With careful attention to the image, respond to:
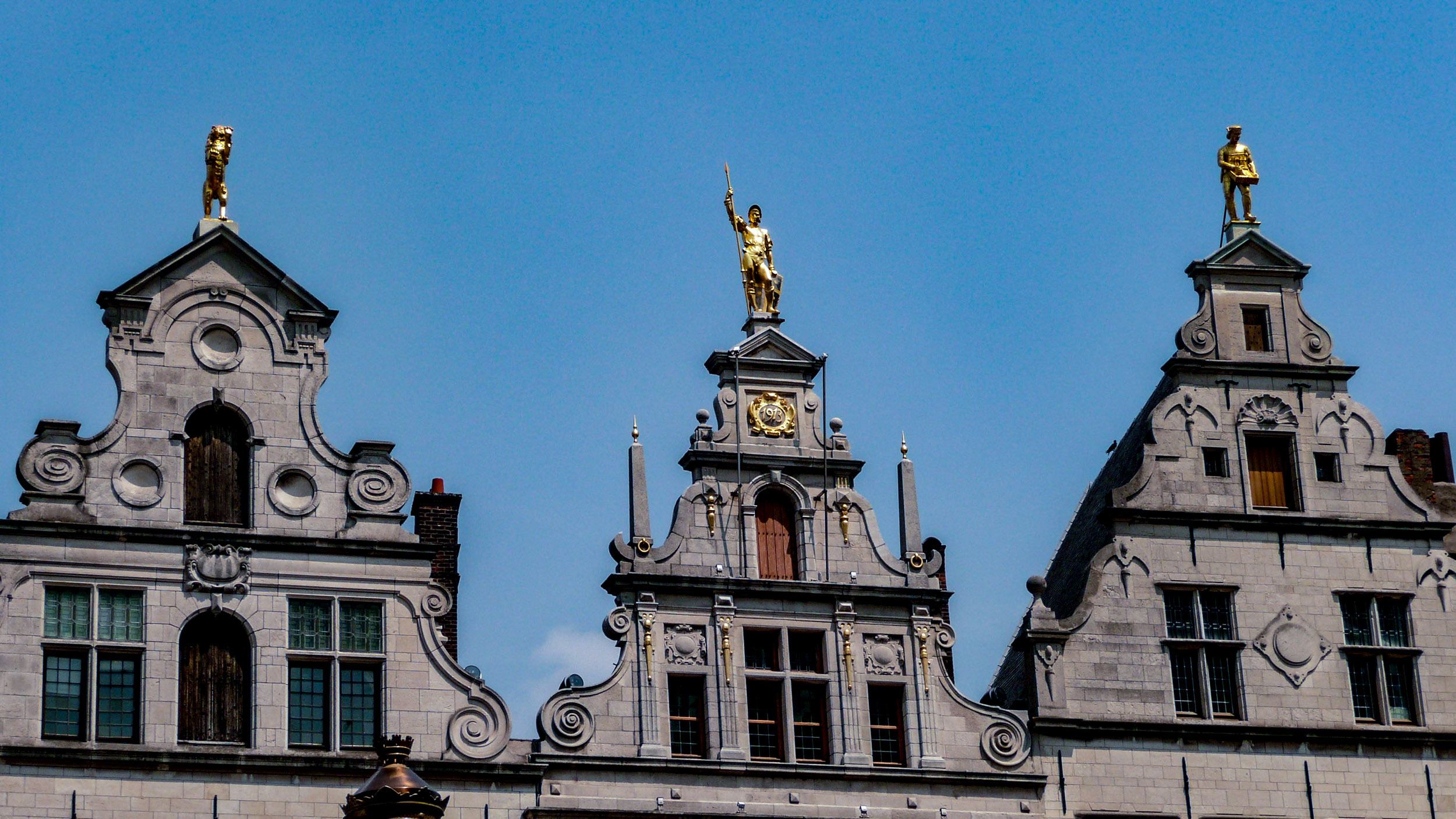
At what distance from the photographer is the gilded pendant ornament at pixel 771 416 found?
140 ft

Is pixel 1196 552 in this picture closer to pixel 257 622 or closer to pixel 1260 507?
pixel 1260 507

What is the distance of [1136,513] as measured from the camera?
4338cm

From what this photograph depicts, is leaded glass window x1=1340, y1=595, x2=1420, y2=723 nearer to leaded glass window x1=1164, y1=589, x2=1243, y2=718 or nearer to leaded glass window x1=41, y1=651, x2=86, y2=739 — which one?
leaded glass window x1=1164, y1=589, x2=1243, y2=718

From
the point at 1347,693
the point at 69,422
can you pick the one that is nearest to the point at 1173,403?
the point at 1347,693

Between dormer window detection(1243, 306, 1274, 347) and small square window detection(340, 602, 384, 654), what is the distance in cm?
1349

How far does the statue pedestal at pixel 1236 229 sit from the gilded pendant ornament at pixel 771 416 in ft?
25.2

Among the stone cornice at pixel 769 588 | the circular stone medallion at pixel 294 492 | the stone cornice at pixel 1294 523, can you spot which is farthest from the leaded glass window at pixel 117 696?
the stone cornice at pixel 1294 523

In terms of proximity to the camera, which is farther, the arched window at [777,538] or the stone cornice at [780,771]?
the arched window at [777,538]

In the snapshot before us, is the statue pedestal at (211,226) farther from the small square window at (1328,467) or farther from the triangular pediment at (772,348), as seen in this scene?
the small square window at (1328,467)

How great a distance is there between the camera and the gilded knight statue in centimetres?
4369

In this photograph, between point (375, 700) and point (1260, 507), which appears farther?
point (1260, 507)

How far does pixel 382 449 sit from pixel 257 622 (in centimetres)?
300

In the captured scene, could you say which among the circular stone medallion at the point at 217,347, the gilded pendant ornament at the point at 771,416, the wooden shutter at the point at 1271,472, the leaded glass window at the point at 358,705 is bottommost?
the leaded glass window at the point at 358,705

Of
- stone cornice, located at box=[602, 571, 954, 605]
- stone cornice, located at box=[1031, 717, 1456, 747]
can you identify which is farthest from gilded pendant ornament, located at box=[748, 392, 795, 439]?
stone cornice, located at box=[1031, 717, 1456, 747]
